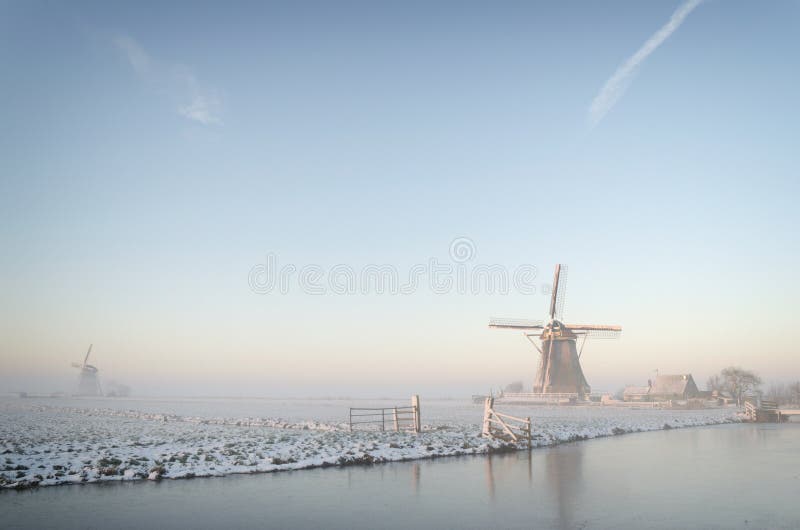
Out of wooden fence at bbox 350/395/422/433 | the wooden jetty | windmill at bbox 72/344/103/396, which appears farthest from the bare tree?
windmill at bbox 72/344/103/396

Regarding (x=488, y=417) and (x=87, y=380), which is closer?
(x=488, y=417)

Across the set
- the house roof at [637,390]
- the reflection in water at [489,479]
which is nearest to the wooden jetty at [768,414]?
the reflection in water at [489,479]

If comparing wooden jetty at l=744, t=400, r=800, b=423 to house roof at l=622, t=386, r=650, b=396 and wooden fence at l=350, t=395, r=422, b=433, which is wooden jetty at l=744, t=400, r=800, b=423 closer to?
wooden fence at l=350, t=395, r=422, b=433

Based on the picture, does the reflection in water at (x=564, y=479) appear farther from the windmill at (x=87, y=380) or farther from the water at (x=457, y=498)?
the windmill at (x=87, y=380)

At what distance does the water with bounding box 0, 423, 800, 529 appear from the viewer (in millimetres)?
10758

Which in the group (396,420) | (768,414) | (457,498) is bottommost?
(768,414)

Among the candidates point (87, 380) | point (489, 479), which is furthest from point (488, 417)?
point (87, 380)

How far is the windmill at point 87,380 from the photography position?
554 feet

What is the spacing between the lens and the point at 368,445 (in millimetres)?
21688

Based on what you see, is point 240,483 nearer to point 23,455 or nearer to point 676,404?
point 23,455

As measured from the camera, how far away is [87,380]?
557 ft

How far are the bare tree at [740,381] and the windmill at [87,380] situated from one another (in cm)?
16636

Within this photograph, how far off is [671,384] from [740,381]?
11.2 metres

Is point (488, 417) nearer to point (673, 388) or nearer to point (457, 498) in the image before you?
point (457, 498)
